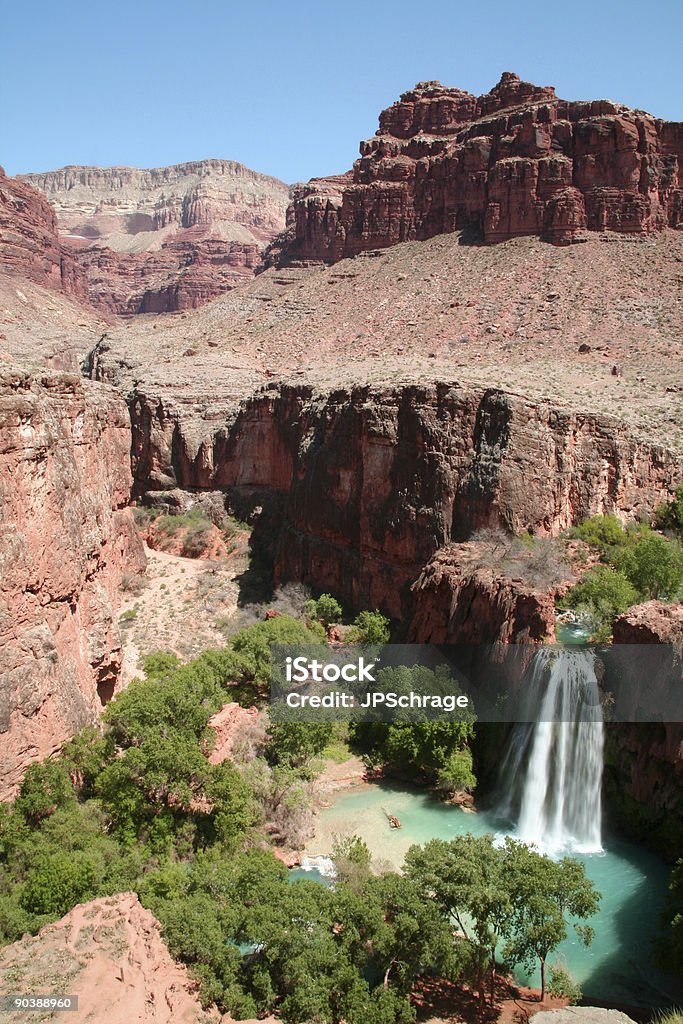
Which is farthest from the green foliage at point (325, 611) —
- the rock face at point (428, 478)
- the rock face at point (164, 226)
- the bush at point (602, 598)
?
the rock face at point (164, 226)

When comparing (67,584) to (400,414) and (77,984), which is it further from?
(400,414)

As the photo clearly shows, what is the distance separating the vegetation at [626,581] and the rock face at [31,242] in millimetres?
90428

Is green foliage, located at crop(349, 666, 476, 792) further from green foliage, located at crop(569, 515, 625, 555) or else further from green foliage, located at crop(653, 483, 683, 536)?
green foliage, located at crop(653, 483, 683, 536)

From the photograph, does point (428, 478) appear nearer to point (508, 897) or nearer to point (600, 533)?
point (600, 533)

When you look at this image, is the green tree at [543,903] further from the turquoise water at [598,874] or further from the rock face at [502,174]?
the rock face at [502,174]

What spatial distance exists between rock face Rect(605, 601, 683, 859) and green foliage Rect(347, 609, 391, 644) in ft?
33.7

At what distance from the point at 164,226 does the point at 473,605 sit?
171705 mm

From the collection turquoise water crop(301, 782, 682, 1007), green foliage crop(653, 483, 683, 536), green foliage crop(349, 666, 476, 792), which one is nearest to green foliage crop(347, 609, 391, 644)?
green foliage crop(349, 666, 476, 792)

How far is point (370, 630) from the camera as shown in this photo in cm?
3095

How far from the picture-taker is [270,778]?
23922 millimetres

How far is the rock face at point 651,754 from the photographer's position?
20.1 m

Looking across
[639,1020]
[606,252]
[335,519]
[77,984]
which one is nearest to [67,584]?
[77,984]

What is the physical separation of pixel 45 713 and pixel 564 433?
2215cm

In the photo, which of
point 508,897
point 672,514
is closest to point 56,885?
point 508,897
